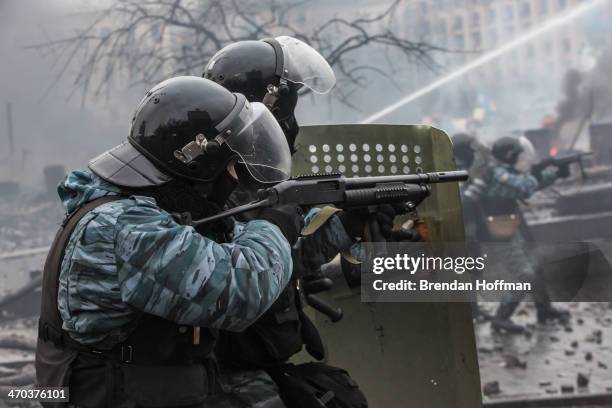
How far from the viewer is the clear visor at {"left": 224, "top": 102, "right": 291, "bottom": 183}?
2170mm

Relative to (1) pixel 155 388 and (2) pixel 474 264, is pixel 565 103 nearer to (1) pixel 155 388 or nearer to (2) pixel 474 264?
(2) pixel 474 264

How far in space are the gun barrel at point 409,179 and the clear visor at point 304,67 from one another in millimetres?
643

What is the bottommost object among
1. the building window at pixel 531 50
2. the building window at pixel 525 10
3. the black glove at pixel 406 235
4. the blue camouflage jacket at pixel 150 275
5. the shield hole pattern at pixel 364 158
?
the blue camouflage jacket at pixel 150 275

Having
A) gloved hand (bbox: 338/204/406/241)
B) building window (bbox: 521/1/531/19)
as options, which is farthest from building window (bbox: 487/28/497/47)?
gloved hand (bbox: 338/204/406/241)

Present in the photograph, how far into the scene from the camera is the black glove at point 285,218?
2.18 m

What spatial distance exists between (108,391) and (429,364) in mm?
1440

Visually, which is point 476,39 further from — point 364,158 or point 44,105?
point 364,158

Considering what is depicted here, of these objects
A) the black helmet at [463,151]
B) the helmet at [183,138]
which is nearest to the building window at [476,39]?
the black helmet at [463,151]

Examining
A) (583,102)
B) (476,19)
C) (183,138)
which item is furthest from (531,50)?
(183,138)

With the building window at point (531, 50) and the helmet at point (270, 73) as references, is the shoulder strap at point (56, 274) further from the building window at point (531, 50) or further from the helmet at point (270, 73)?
the building window at point (531, 50)

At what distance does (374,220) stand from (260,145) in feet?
2.04

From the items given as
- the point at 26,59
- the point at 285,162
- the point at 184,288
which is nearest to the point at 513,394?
the point at 285,162

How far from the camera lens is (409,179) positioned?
106 inches

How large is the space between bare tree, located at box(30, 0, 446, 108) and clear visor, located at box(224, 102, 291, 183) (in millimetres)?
5328
